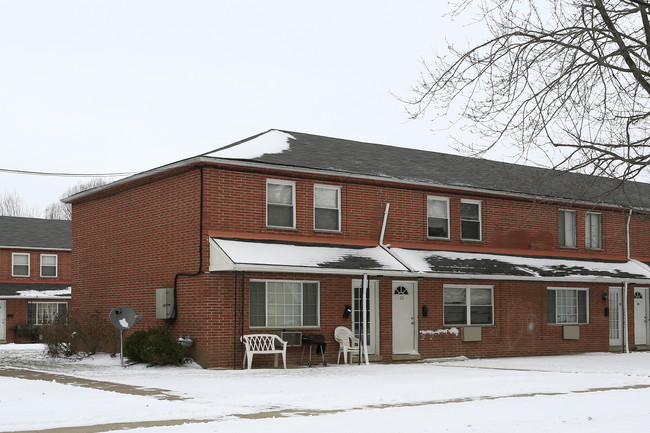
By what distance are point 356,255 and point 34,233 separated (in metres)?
31.4

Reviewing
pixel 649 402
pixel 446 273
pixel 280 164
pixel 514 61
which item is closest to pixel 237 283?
A: pixel 280 164

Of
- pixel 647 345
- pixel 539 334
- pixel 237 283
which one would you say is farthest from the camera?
pixel 647 345

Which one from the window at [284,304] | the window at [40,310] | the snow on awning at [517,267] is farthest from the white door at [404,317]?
the window at [40,310]

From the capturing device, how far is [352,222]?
83.2 feet

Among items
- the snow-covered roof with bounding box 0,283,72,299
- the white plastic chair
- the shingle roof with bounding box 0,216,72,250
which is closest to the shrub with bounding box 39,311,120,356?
the white plastic chair

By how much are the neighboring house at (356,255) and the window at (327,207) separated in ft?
0.13

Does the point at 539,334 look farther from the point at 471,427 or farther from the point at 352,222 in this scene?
the point at 471,427

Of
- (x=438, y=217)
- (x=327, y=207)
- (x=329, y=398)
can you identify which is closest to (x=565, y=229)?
(x=438, y=217)

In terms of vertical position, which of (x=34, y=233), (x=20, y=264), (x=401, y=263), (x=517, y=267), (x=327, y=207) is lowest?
(x=517, y=267)

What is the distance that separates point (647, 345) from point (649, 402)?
1936cm

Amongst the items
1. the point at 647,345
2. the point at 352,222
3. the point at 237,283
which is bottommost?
the point at 647,345

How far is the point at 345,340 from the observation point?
78.1ft

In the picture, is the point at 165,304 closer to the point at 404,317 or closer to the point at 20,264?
the point at 404,317

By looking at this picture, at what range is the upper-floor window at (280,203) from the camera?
78.5 ft
